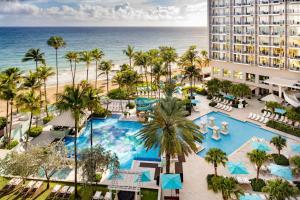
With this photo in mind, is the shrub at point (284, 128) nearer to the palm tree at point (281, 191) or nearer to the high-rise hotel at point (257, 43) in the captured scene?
the high-rise hotel at point (257, 43)

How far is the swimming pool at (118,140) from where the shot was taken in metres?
32.2

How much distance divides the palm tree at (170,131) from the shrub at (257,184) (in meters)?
6.15

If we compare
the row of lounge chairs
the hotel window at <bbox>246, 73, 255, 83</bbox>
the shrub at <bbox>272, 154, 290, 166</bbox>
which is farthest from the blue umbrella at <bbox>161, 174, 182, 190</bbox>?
the hotel window at <bbox>246, 73, 255, 83</bbox>

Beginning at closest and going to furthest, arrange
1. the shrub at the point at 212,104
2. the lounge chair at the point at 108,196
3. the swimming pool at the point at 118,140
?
the lounge chair at the point at 108,196, the swimming pool at the point at 118,140, the shrub at the point at 212,104

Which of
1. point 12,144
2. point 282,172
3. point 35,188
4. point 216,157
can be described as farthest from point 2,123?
point 282,172

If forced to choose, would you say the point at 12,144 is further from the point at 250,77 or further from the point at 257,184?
the point at 250,77

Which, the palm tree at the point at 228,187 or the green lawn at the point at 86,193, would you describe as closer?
the palm tree at the point at 228,187

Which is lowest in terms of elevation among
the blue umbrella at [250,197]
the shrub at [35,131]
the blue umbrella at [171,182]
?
the blue umbrella at [250,197]

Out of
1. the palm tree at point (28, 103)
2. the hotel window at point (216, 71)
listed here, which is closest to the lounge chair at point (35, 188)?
the palm tree at point (28, 103)

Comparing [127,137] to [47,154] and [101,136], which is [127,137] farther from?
[47,154]

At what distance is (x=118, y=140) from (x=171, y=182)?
1498cm

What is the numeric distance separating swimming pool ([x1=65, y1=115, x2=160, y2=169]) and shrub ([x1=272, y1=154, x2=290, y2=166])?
1202 cm

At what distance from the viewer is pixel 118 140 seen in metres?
36.7

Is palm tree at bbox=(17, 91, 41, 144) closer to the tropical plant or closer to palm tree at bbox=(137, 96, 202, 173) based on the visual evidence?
palm tree at bbox=(137, 96, 202, 173)
